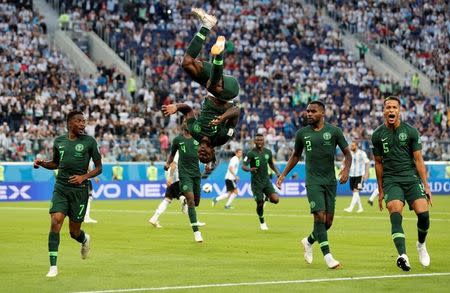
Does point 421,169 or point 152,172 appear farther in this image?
point 152,172

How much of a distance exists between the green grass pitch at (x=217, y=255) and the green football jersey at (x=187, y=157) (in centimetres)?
153

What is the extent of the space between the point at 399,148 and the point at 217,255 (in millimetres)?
4813

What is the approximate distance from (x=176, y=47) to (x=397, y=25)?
16116mm

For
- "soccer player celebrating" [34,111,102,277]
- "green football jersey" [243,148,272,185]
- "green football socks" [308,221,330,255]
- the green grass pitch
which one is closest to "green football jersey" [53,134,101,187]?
"soccer player celebrating" [34,111,102,277]

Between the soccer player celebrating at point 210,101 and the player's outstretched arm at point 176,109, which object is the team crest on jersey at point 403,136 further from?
the player's outstretched arm at point 176,109

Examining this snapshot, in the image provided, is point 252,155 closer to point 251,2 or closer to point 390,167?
point 390,167

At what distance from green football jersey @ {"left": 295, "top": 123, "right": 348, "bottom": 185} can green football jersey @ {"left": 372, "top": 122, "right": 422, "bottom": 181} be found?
37.1 inches

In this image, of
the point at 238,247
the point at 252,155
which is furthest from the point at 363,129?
the point at 238,247

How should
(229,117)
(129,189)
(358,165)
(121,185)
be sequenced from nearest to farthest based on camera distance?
(229,117), (358,165), (121,185), (129,189)

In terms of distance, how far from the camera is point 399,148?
1661 centimetres

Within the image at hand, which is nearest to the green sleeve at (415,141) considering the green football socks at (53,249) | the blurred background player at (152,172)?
the green football socks at (53,249)

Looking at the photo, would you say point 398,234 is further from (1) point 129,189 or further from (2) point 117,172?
(1) point 129,189

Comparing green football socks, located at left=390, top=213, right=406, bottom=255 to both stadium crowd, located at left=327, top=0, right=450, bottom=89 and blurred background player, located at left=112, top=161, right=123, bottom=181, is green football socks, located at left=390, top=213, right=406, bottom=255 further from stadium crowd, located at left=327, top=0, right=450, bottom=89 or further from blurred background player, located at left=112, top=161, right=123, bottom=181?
stadium crowd, located at left=327, top=0, right=450, bottom=89

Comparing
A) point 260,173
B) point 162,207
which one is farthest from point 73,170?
point 260,173
